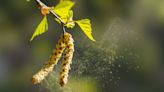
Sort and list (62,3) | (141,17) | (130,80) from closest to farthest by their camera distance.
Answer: (62,3) → (130,80) → (141,17)

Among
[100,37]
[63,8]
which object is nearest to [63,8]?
[63,8]

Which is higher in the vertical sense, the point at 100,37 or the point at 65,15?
the point at 65,15

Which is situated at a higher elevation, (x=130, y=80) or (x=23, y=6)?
(x=23, y=6)

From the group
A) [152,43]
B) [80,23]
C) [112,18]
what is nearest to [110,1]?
[112,18]

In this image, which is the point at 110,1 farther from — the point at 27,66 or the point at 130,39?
the point at 27,66

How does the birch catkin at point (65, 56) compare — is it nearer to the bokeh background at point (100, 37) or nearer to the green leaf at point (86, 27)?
the green leaf at point (86, 27)

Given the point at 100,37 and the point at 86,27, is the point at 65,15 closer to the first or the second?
the point at 86,27

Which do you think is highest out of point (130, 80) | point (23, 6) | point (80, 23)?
point (80, 23)

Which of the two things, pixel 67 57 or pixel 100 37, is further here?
pixel 100 37
